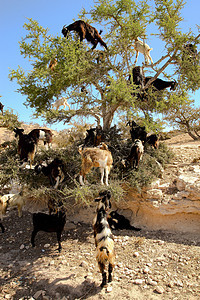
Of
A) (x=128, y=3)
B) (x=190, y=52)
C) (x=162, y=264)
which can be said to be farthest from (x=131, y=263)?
(x=128, y=3)

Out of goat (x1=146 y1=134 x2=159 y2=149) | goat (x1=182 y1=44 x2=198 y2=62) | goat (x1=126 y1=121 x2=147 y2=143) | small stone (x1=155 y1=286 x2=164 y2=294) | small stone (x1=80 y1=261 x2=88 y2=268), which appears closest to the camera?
small stone (x1=155 y1=286 x2=164 y2=294)

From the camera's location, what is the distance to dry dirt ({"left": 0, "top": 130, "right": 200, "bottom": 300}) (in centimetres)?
468

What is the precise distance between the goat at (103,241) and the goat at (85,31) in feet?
17.8

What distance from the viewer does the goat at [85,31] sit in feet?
25.2

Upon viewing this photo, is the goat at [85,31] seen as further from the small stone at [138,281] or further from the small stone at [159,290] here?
the small stone at [159,290]

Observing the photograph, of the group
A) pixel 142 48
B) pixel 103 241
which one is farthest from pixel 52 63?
pixel 103 241

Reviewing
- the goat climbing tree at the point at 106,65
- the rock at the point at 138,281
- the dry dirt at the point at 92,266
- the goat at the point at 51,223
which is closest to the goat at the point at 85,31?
the goat climbing tree at the point at 106,65

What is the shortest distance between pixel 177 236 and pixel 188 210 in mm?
810

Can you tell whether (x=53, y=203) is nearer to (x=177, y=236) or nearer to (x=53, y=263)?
(x=53, y=263)

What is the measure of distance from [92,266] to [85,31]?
22.8 feet

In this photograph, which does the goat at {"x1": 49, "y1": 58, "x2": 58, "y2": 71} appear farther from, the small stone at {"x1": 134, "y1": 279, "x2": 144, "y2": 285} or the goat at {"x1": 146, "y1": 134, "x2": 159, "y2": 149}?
the small stone at {"x1": 134, "y1": 279, "x2": 144, "y2": 285}

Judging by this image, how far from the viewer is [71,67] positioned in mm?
7641

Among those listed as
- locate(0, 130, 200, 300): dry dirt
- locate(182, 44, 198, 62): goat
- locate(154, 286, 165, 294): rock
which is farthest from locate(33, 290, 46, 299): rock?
locate(182, 44, 198, 62): goat

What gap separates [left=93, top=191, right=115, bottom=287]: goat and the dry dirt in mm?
571
